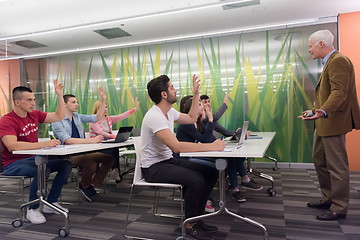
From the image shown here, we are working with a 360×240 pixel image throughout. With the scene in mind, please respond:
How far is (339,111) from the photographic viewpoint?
2.58 metres

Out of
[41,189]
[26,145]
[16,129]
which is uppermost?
[16,129]

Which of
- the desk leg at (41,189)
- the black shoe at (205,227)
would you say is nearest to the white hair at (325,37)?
the black shoe at (205,227)

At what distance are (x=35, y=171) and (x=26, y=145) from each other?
26cm

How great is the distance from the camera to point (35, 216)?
2715mm

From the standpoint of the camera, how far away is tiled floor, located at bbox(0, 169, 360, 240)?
7.80 feet

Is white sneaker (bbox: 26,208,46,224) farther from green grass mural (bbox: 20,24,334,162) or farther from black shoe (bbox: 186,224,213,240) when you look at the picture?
green grass mural (bbox: 20,24,334,162)

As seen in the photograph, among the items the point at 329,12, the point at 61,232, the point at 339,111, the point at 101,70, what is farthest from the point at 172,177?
the point at 101,70

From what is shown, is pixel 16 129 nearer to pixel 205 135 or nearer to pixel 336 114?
pixel 205 135

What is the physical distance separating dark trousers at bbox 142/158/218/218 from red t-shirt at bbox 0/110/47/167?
1345 mm

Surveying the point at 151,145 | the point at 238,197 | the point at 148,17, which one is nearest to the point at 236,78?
the point at 148,17

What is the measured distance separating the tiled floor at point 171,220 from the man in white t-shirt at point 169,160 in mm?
313

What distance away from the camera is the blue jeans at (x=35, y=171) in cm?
269

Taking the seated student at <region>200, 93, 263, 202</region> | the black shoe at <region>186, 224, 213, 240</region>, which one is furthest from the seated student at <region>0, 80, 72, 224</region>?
the seated student at <region>200, 93, 263, 202</region>

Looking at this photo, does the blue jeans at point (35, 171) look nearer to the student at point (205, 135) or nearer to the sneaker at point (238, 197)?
the student at point (205, 135)
